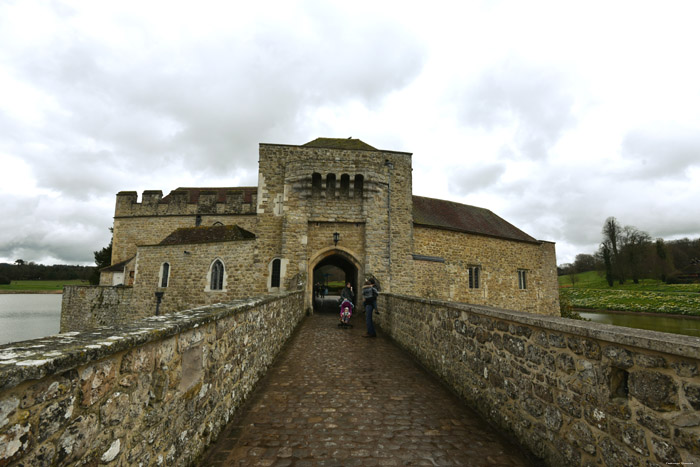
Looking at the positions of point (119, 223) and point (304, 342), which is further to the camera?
point (119, 223)

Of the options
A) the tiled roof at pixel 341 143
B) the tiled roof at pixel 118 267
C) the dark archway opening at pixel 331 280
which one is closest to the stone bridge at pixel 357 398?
the dark archway opening at pixel 331 280

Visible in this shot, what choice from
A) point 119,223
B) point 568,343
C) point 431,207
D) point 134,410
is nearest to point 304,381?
point 134,410

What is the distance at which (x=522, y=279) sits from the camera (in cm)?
2195

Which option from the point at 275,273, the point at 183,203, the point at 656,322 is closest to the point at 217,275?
the point at 275,273

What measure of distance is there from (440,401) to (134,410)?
3806 mm

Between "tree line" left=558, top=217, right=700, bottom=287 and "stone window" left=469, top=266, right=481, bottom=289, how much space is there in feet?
111

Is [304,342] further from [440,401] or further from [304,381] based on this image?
[440,401]

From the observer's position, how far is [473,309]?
4.36m

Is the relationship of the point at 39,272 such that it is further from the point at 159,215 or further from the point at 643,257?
the point at 643,257

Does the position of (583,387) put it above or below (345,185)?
below

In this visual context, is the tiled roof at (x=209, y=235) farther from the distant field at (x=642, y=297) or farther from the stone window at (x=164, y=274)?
the distant field at (x=642, y=297)

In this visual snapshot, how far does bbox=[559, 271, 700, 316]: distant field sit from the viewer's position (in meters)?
33.1

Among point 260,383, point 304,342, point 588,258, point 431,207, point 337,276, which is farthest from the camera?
point 588,258

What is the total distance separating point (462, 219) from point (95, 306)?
24313 mm
